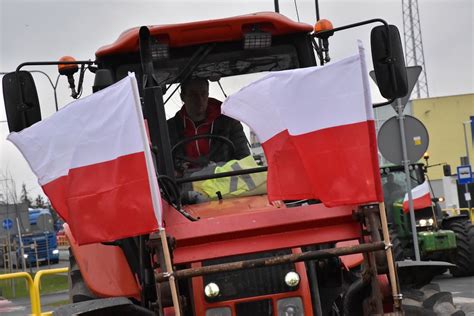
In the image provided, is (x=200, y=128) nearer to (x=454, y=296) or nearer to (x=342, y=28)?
(x=342, y=28)

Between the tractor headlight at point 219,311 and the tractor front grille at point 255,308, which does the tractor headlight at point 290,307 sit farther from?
the tractor headlight at point 219,311

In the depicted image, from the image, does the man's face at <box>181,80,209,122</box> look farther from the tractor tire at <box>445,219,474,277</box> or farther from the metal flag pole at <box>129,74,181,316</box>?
the tractor tire at <box>445,219,474,277</box>

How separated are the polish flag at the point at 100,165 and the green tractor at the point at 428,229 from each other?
1148 centimetres

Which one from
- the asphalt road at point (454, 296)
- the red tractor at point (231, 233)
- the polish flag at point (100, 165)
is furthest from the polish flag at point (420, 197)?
the polish flag at point (100, 165)

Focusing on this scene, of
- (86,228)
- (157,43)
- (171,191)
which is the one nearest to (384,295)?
(171,191)

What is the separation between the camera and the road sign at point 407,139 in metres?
11.4

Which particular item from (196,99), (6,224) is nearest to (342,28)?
(196,99)

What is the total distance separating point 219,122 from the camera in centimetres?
619

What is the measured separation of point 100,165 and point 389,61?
77.8 inches

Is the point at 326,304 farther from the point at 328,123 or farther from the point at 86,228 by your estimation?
the point at 86,228

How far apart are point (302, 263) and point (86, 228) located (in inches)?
50.7

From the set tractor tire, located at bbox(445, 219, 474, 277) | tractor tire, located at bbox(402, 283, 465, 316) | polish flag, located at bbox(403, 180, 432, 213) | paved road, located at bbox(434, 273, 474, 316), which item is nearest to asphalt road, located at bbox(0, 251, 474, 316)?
paved road, located at bbox(434, 273, 474, 316)

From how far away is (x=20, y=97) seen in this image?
18.5ft

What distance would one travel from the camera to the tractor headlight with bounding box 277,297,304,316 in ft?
16.3
